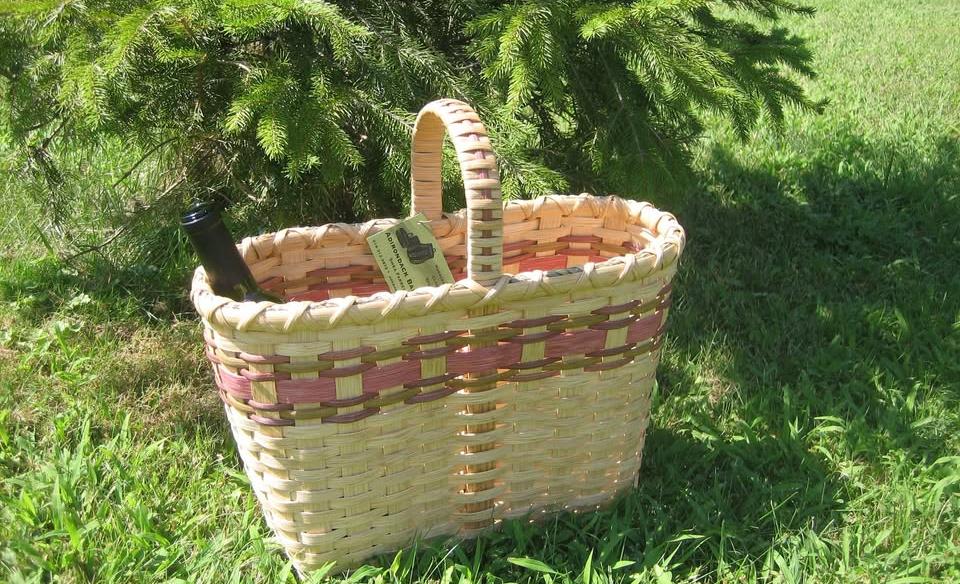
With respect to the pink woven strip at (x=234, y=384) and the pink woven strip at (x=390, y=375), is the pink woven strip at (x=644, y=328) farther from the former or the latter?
the pink woven strip at (x=234, y=384)

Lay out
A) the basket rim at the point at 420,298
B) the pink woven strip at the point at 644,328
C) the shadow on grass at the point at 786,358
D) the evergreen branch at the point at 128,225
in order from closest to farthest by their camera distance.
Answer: the basket rim at the point at 420,298 < the pink woven strip at the point at 644,328 < the shadow on grass at the point at 786,358 < the evergreen branch at the point at 128,225

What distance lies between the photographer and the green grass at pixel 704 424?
Result: 61.5 inches

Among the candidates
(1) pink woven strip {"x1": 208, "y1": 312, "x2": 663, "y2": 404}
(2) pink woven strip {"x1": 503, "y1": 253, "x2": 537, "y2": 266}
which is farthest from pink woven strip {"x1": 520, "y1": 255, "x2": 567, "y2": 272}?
(1) pink woven strip {"x1": 208, "y1": 312, "x2": 663, "y2": 404}

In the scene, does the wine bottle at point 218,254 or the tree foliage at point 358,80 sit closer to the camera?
the wine bottle at point 218,254

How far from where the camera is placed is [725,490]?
5.80 feet

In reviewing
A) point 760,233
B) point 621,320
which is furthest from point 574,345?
point 760,233

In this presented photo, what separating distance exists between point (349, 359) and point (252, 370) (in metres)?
0.16

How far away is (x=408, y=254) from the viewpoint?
65.7 inches

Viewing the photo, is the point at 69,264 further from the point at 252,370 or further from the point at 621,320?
the point at 621,320

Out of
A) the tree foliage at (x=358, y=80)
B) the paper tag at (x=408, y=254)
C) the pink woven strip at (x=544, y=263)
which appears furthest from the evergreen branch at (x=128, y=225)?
the pink woven strip at (x=544, y=263)

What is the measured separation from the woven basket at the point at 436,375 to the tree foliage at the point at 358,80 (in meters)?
0.25

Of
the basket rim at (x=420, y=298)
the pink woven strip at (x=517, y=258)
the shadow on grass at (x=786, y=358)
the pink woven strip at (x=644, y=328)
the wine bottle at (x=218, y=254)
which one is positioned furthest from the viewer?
the pink woven strip at (x=517, y=258)

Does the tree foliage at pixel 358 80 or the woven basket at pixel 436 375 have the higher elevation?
the tree foliage at pixel 358 80

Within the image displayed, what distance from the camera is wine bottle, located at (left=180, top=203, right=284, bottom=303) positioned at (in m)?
1.40
